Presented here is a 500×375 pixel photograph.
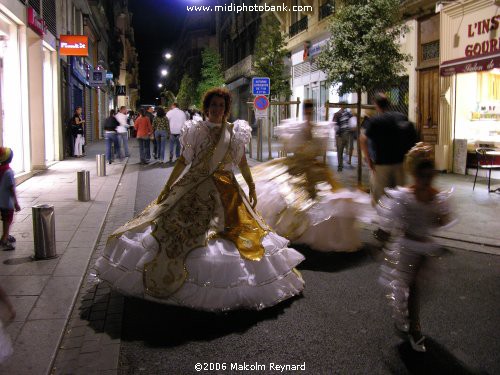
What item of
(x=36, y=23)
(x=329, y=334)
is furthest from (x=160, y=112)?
(x=329, y=334)

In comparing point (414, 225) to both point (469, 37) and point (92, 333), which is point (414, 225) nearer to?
point (92, 333)

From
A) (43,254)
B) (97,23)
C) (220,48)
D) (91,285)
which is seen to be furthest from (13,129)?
(220,48)

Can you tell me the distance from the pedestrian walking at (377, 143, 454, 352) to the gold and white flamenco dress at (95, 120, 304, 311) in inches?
44.2

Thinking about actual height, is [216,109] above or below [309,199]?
above

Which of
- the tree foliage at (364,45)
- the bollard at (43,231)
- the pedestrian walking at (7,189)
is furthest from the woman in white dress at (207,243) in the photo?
the tree foliage at (364,45)

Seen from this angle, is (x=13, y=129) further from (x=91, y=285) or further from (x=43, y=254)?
(x=91, y=285)

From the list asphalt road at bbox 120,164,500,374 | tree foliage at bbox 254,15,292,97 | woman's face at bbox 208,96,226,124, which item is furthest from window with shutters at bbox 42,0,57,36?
asphalt road at bbox 120,164,500,374

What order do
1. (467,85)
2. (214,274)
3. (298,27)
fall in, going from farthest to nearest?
(298,27), (467,85), (214,274)

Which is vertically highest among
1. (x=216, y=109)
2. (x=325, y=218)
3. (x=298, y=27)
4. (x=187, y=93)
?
(x=298, y=27)

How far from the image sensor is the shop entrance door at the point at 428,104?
1534cm

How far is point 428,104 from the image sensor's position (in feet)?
51.6

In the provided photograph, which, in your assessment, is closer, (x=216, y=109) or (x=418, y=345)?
(x=418, y=345)

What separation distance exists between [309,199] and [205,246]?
2.27 metres

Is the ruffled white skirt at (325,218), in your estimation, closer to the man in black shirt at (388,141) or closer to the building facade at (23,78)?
the man in black shirt at (388,141)
